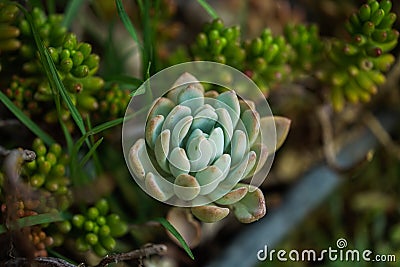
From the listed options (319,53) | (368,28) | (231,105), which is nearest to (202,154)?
(231,105)

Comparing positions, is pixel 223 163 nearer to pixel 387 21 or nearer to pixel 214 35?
pixel 214 35

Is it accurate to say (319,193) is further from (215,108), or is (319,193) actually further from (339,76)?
(215,108)

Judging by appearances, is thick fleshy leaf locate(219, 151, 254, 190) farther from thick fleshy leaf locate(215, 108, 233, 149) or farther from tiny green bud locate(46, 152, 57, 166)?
tiny green bud locate(46, 152, 57, 166)

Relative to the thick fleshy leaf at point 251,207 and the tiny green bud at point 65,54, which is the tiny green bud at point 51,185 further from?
the thick fleshy leaf at point 251,207

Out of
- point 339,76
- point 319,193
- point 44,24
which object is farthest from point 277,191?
point 44,24

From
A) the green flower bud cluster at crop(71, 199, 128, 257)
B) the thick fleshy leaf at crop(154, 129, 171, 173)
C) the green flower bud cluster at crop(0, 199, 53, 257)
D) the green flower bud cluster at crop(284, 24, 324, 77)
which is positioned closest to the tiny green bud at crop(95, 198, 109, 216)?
the green flower bud cluster at crop(71, 199, 128, 257)

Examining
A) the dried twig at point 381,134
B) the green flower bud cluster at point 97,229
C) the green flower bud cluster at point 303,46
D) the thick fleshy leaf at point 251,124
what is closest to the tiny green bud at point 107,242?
the green flower bud cluster at point 97,229
